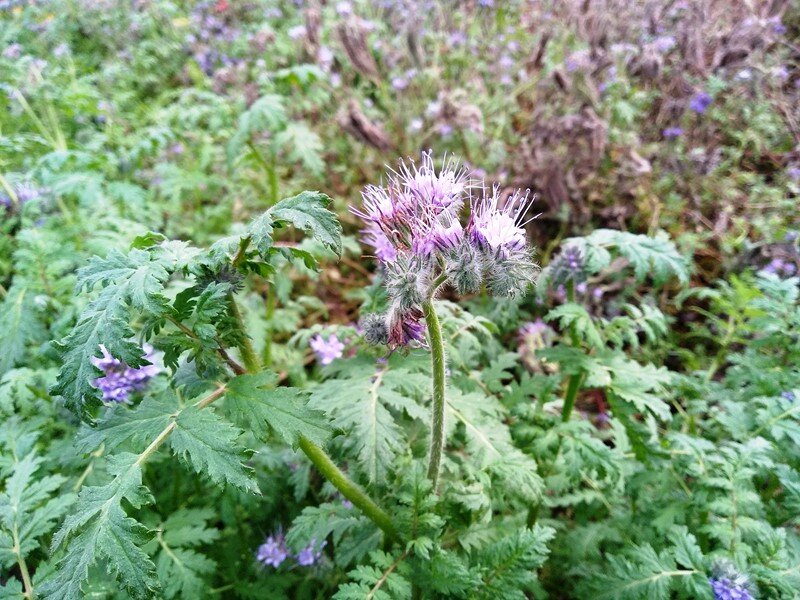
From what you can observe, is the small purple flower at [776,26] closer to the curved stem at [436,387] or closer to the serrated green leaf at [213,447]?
the curved stem at [436,387]

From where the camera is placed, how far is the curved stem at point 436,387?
1.49m

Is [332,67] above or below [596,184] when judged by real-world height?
above

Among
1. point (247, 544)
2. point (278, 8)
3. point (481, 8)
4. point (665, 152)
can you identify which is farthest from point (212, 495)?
point (278, 8)

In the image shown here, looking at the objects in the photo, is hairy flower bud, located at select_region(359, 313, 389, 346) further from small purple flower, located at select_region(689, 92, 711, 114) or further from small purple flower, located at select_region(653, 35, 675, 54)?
small purple flower, located at select_region(653, 35, 675, 54)

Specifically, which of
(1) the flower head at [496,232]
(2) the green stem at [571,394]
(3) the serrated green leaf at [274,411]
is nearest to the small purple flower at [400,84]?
(2) the green stem at [571,394]

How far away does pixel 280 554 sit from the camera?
2199 mm

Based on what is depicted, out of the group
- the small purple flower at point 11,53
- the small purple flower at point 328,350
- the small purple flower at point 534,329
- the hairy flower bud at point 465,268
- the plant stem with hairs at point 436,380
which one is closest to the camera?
the hairy flower bud at point 465,268

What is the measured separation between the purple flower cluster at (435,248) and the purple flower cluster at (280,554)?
1096 millimetres

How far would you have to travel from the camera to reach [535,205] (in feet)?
13.2

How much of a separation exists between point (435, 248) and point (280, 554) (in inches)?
58.6

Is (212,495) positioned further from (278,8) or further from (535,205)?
(278,8)

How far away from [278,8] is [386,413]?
6.76m

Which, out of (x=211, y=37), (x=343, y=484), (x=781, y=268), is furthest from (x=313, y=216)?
(x=211, y=37)

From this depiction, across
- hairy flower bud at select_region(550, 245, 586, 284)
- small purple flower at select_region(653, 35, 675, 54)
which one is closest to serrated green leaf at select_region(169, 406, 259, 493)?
hairy flower bud at select_region(550, 245, 586, 284)
